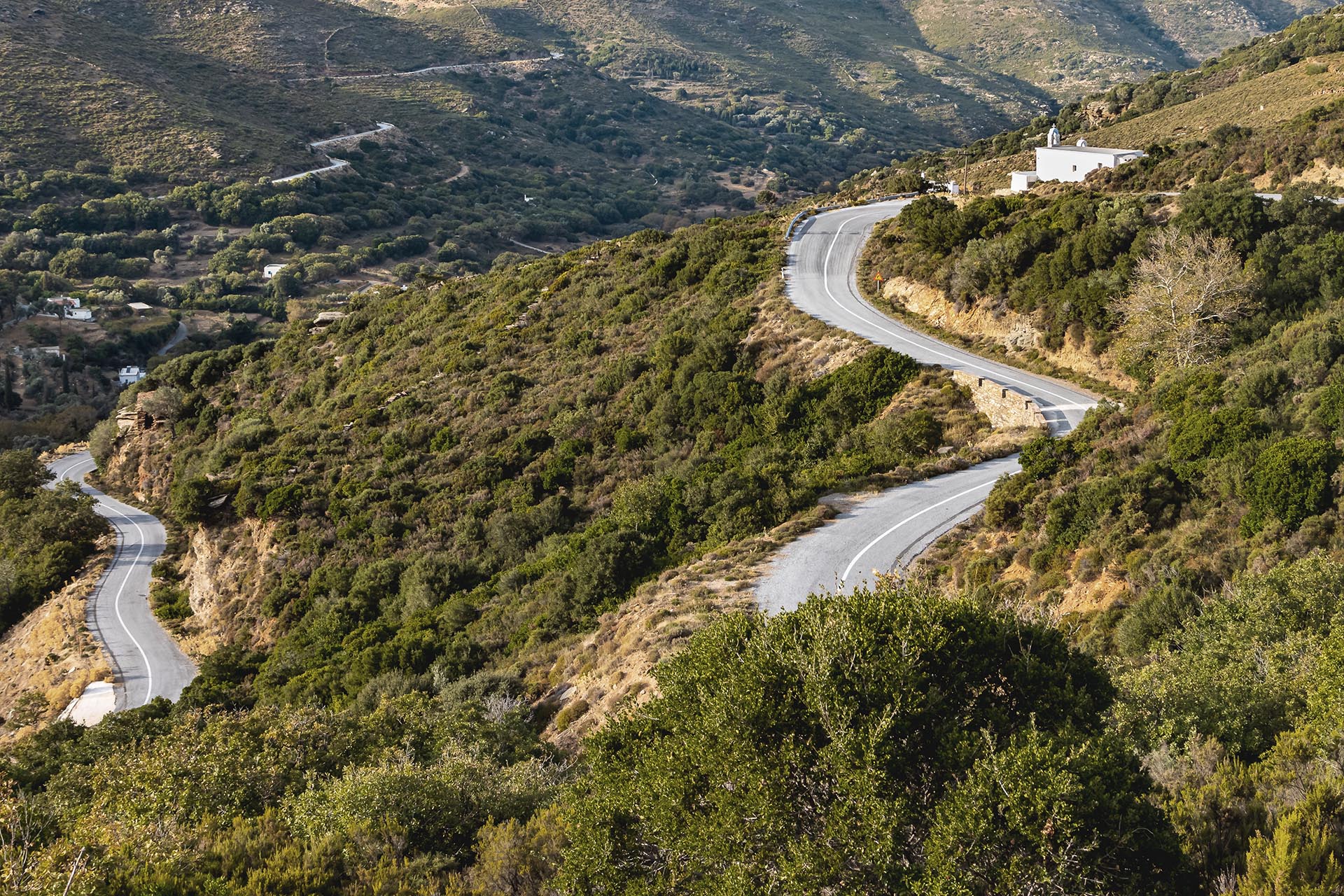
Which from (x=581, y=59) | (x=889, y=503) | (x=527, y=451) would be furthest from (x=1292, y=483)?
(x=581, y=59)

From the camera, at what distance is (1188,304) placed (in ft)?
62.8

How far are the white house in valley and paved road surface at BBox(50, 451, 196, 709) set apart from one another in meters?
33.9

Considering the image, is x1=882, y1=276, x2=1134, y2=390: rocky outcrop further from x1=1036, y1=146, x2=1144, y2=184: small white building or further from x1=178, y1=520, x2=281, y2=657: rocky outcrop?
x1=178, y1=520, x2=281, y2=657: rocky outcrop

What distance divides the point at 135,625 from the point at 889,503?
2154 cm

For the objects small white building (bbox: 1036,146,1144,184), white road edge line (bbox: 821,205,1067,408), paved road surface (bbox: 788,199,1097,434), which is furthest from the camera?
small white building (bbox: 1036,146,1144,184)

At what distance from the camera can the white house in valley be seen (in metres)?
34.7

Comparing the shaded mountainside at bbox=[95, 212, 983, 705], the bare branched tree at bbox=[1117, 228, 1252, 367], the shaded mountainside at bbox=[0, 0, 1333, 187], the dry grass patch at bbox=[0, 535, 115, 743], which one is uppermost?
the shaded mountainside at bbox=[0, 0, 1333, 187]

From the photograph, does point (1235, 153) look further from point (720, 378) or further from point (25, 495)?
point (25, 495)

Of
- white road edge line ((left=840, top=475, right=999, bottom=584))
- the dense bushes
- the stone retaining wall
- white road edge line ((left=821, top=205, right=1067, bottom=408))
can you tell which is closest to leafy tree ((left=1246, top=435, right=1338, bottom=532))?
white road edge line ((left=840, top=475, right=999, bottom=584))

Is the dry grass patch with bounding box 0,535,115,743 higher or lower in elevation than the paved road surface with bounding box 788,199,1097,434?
lower

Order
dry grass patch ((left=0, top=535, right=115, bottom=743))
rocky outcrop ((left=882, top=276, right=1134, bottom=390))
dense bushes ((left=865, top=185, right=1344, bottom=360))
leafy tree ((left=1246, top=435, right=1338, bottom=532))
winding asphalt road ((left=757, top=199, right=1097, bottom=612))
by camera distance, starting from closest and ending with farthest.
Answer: leafy tree ((left=1246, top=435, right=1338, bottom=532)), winding asphalt road ((left=757, top=199, right=1097, bottom=612)), dense bushes ((left=865, top=185, right=1344, bottom=360)), dry grass patch ((left=0, top=535, right=115, bottom=743)), rocky outcrop ((left=882, top=276, right=1134, bottom=390))

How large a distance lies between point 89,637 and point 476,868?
74.2 ft

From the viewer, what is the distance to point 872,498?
1688 centimetres

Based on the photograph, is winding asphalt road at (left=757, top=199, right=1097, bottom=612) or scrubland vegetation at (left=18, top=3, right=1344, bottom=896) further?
winding asphalt road at (left=757, top=199, right=1097, bottom=612)
